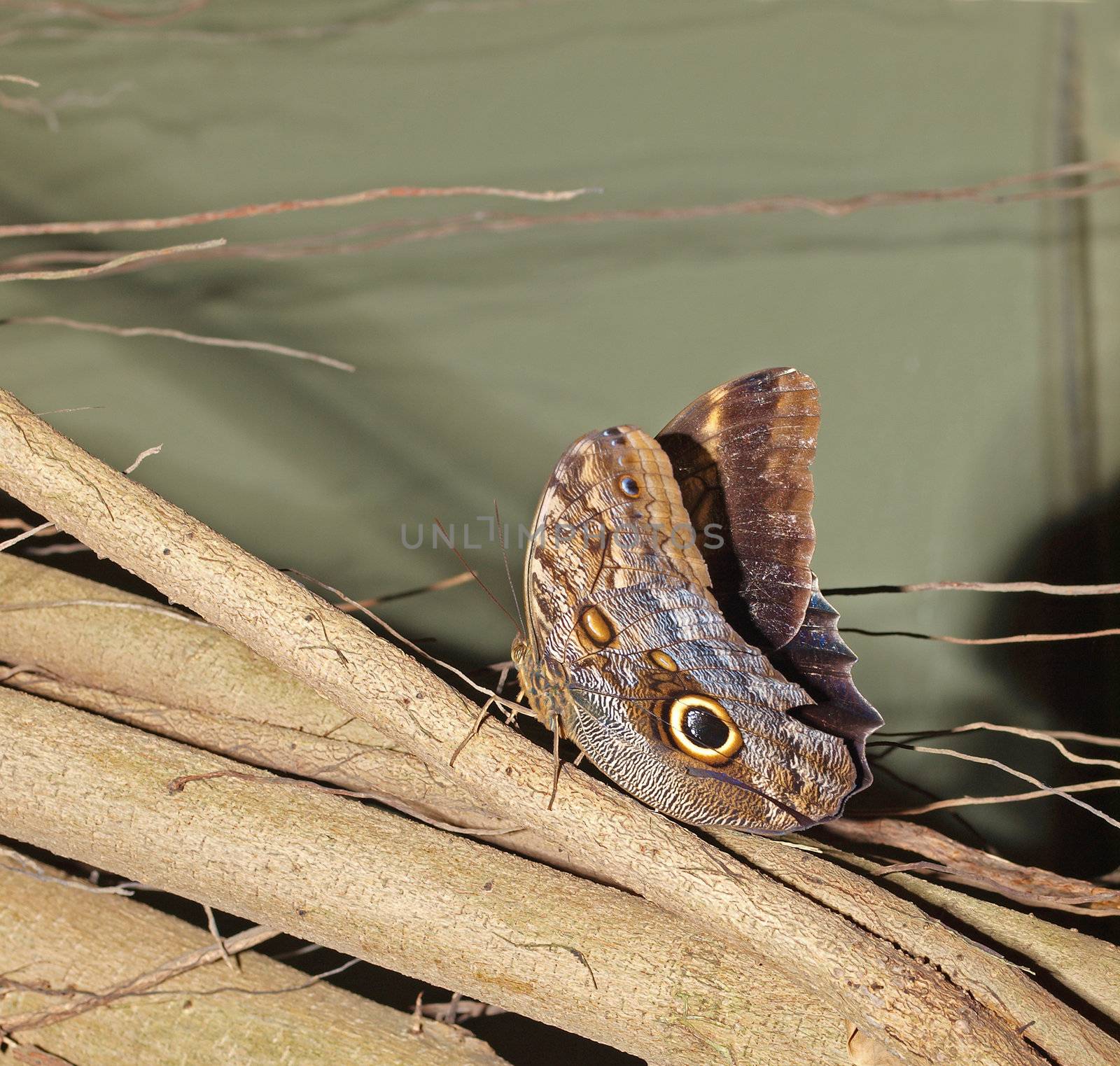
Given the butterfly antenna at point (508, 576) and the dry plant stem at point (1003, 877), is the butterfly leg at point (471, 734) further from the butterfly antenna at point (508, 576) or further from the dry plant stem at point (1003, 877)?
the dry plant stem at point (1003, 877)

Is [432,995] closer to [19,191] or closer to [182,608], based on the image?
[182,608]

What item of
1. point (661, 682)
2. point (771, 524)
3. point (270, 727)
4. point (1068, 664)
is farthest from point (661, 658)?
point (1068, 664)

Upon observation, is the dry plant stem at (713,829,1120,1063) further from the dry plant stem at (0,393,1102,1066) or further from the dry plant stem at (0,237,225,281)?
the dry plant stem at (0,237,225,281)

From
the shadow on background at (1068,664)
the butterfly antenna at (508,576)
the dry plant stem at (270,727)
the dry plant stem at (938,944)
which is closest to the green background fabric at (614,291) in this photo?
the shadow on background at (1068,664)

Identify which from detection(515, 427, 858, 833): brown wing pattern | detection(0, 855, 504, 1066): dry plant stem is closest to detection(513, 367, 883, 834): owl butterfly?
detection(515, 427, 858, 833): brown wing pattern

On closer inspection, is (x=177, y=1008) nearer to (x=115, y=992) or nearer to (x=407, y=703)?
(x=115, y=992)
